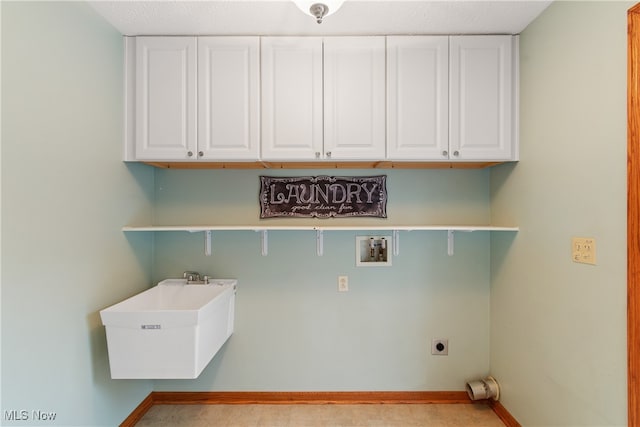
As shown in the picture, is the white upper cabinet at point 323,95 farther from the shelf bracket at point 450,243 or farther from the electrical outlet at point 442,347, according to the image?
the electrical outlet at point 442,347

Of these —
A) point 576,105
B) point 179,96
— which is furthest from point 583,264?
point 179,96

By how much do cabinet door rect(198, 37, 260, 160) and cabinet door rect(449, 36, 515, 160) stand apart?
45.8 inches

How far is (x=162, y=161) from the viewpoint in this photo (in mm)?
1818

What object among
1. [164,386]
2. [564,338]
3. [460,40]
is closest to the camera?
[564,338]

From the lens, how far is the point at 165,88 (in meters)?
1.77

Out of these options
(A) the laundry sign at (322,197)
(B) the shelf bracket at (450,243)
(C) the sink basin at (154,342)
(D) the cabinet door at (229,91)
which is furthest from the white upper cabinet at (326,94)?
(C) the sink basin at (154,342)

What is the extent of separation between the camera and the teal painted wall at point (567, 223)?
3.94 ft

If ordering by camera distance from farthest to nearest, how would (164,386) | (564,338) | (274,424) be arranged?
(164,386)
(274,424)
(564,338)

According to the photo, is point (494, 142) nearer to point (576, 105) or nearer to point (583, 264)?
point (576, 105)

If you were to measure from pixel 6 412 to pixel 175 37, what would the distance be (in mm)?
1919

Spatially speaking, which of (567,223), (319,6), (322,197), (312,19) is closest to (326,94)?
(312,19)

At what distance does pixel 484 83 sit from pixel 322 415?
2.30m

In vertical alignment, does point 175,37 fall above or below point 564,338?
above

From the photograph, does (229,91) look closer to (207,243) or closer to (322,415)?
(207,243)
